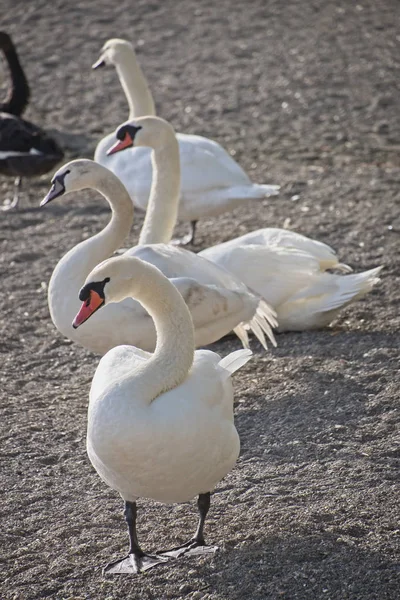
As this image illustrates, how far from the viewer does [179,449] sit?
11.3 ft

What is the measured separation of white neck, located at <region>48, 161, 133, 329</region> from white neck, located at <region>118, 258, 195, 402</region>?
4.25 ft

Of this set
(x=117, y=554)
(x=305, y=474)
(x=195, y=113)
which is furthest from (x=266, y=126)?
(x=117, y=554)

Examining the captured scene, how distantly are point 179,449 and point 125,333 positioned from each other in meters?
1.61

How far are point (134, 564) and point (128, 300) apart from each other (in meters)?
1.65

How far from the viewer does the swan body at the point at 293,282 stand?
18.7 feet

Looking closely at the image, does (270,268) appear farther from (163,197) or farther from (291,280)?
(163,197)

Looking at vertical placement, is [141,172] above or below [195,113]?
above

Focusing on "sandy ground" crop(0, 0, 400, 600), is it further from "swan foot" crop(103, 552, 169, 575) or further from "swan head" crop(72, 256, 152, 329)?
"swan head" crop(72, 256, 152, 329)

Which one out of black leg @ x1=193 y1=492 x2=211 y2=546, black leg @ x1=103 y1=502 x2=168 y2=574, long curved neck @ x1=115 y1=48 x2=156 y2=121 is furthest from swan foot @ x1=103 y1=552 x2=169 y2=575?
long curved neck @ x1=115 y1=48 x2=156 y2=121

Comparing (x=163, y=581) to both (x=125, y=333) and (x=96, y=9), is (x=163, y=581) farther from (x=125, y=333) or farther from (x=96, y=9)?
(x=96, y=9)

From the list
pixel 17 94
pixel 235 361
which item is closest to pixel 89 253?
pixel 235 361

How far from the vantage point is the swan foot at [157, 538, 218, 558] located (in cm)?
364

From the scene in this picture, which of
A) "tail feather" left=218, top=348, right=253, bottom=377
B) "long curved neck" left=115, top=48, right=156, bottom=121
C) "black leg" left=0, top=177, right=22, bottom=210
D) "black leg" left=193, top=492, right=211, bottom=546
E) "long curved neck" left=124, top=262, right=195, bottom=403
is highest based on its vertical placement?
"long curved neck" left=124, top=262, right=195, bottom=403

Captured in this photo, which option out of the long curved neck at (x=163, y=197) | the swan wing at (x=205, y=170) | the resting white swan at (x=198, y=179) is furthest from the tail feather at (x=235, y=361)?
the swan wing at (x=205, y=170)
